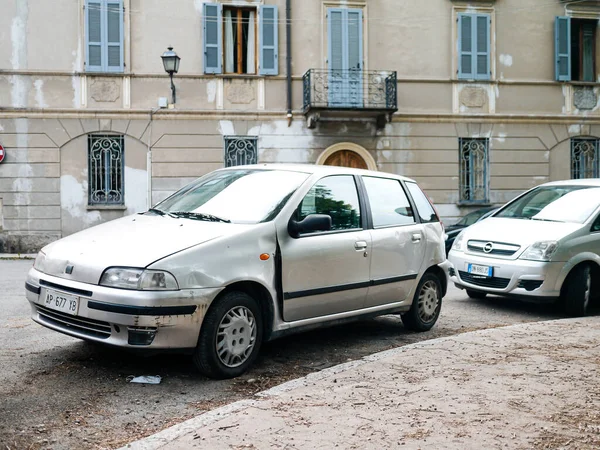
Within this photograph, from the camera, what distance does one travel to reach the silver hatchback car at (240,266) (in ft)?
16.8

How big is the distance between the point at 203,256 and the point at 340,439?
1813 mm

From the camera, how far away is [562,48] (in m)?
20.9

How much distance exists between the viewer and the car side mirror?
595 cm

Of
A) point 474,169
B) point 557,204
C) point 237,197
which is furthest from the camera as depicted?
point 474,169

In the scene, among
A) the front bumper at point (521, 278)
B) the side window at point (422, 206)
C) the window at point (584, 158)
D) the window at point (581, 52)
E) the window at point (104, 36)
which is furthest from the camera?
the window at point (584, 158)

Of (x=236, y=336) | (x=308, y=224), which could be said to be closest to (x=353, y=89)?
(x=308, y=224)

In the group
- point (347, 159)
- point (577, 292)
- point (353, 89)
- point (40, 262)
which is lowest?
point (577, 292)

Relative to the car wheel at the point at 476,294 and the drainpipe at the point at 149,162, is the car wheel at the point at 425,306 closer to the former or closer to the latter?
the car wheel at the point at 476,294

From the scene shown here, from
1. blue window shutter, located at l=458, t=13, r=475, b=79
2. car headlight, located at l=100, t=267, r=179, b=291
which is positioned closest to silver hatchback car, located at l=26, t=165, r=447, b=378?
car headlight, located at l=100, t=267, r=179, b=291

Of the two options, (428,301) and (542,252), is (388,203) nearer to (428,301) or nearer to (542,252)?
(428,301)

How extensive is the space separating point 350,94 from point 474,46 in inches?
153

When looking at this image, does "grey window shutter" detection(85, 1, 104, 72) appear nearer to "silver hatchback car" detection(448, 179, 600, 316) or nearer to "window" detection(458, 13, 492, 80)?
"window" detection(458, 13, 492, 80)

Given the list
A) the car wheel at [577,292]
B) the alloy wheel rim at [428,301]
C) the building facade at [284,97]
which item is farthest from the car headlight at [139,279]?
the building facade at [284,97]

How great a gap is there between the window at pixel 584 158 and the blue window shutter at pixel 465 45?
3.76m
